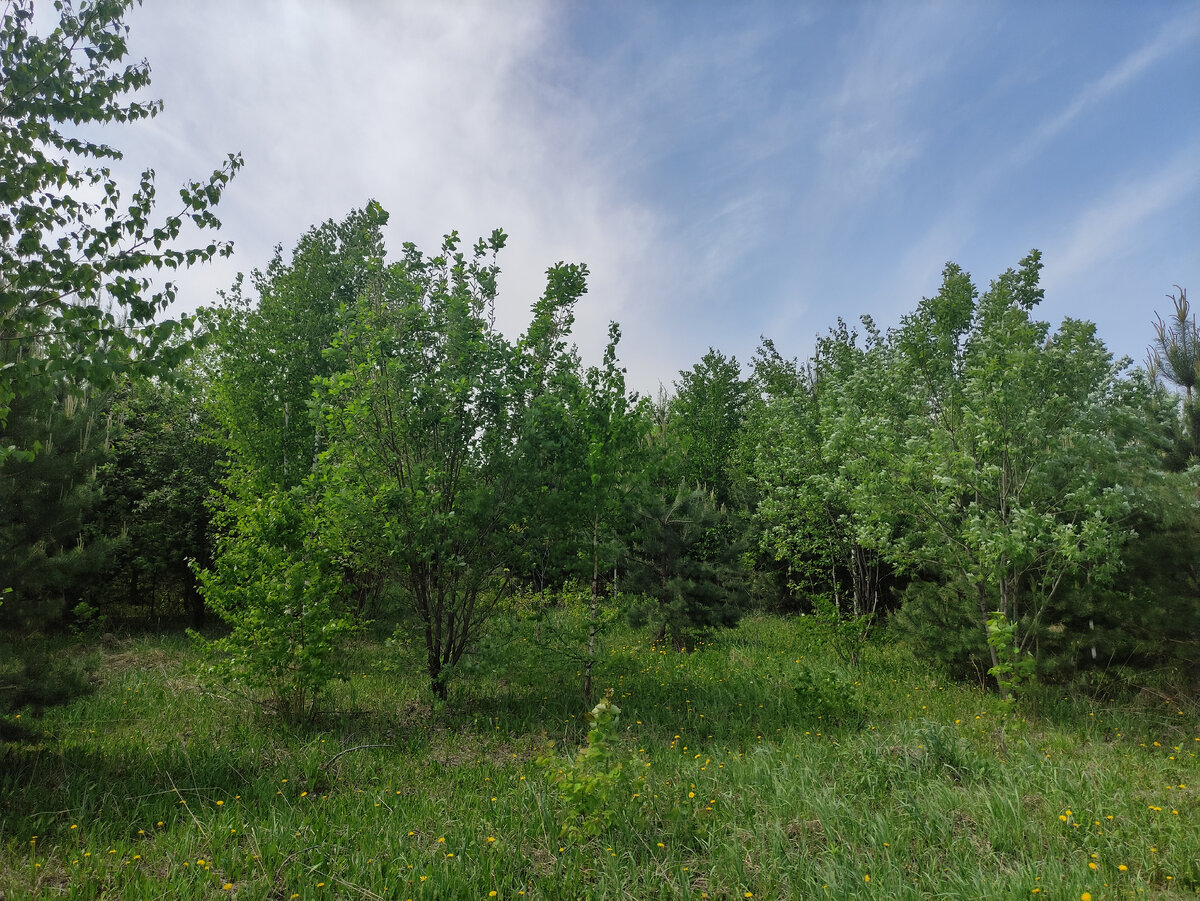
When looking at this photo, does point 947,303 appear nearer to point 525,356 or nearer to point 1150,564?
point 1150,564

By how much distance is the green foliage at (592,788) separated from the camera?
367 cm

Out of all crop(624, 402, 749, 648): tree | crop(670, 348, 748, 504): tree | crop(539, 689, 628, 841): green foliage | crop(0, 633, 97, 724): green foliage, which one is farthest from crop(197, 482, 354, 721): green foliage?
crop(670, 348, 748, 504): tree

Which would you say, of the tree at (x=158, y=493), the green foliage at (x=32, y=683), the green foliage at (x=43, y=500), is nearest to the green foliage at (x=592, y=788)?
the green foliage at (x=32, y=683)

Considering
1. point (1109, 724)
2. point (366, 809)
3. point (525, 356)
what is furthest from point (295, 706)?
point (1109, 724)

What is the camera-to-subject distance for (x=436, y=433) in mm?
6602

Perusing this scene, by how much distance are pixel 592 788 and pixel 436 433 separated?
4.04 meters

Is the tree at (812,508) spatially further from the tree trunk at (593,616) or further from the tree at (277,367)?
the tree at (277,367)

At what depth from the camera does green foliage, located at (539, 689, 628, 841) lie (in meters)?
3.67

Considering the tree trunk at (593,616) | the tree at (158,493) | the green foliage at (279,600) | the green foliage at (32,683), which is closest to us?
the green foliage at (32,683)

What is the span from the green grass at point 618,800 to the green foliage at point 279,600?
566 millimetres

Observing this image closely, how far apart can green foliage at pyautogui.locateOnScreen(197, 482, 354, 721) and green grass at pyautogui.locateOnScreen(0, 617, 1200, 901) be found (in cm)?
57

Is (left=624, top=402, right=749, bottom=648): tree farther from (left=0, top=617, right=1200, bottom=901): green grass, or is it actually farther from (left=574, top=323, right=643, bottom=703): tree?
(left=0, top=617, right=1200, bottom=901): green grass

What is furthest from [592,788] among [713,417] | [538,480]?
[713,417]

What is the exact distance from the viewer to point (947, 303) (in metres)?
14.6
